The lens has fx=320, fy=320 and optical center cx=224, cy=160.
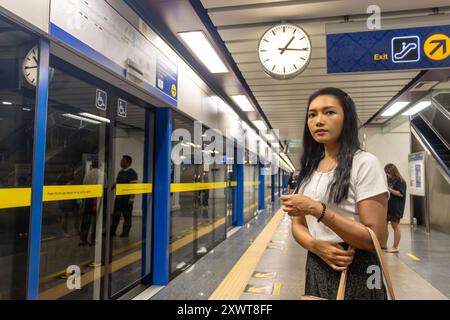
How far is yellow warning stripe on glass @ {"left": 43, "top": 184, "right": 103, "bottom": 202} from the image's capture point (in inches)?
77.9

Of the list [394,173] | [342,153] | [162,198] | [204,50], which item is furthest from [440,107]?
[342,153]

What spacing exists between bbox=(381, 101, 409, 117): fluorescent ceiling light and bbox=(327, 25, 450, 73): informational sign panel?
4093mm

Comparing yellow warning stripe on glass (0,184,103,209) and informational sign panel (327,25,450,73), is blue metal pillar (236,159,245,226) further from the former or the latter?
yellow warning stripe on glass (0,184,103,209)

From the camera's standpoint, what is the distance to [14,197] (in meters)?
1.62

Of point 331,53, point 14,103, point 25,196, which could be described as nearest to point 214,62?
point 331,53

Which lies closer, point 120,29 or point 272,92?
point 120,29

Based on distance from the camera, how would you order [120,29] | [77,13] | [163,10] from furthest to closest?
[163,10]
[120,29]
[77,13]

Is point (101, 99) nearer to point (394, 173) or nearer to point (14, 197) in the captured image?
point (14, 197)

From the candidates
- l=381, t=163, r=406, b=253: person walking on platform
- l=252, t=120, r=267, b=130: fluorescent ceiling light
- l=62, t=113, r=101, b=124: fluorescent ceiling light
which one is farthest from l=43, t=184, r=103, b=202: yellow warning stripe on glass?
l=252, t=120, r=267, b=130: fluorescent ceiling light

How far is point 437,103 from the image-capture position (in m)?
7.65

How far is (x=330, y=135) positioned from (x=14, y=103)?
5.54 feet

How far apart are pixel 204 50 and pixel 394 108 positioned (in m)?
5.40
